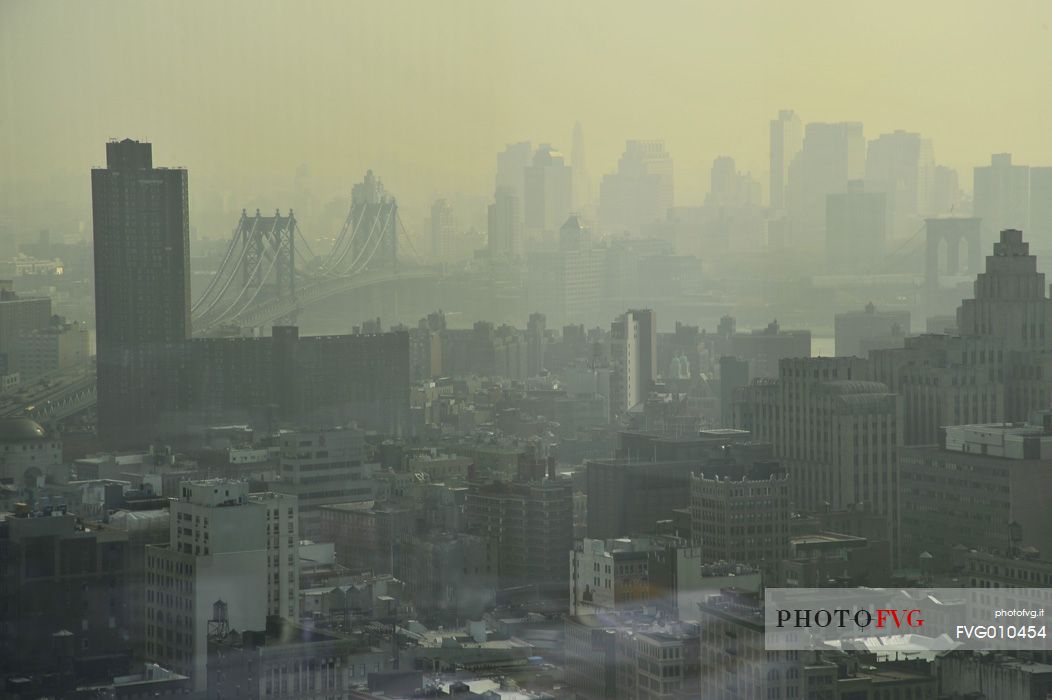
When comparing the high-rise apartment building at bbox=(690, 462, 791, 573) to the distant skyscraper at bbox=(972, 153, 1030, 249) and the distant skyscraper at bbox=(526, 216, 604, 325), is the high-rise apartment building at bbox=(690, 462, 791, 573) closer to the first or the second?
the distant skyscraper at bbox=(972, 153, 1030, 249)

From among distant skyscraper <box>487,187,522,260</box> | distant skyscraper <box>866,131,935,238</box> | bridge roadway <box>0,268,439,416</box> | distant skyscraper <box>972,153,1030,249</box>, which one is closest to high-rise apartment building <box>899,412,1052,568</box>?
distant skyscraper <box>972,153,1030,249</box>

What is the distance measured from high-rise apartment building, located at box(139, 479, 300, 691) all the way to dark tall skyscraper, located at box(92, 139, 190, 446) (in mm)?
3551

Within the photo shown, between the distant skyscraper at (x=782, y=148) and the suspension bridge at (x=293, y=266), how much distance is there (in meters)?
1.97

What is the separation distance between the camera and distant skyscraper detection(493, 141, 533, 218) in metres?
10.6

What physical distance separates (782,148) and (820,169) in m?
0.33

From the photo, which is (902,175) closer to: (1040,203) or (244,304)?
(1040,203)

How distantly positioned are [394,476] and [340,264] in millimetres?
1868

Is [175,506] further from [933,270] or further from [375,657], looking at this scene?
[933,270]

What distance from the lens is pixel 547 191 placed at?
36.8 feet

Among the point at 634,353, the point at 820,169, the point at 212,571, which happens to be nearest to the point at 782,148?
the point at 820,169

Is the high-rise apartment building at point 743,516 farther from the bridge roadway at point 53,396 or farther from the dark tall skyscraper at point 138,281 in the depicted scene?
the dark tall skyscraper at point 138,281

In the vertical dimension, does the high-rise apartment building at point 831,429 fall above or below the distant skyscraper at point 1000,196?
below

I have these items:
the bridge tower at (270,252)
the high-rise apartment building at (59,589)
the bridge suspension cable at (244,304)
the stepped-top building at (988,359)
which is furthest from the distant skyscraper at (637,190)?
the high-rise apartment building at (59,589)

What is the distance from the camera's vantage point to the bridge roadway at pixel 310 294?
1150cm
